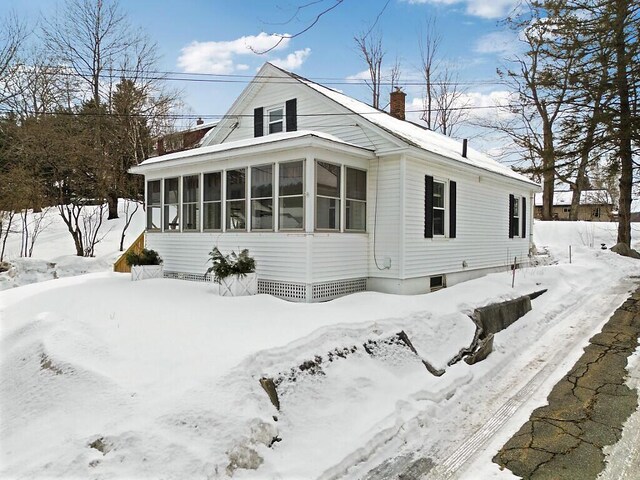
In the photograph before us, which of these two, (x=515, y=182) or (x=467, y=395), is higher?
(x=515, y=182)

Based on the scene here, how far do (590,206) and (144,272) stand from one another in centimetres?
4638

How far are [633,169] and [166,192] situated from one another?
17763 mm

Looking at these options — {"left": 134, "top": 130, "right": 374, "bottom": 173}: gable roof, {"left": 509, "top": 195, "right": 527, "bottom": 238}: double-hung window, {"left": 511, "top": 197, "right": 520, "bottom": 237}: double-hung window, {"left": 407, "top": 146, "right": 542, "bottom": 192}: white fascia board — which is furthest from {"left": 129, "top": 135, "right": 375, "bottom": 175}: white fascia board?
{"left": 511, "top": 197, "right": 520, "bottom": 237}: double-hung window

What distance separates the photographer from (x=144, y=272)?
10.5 metres

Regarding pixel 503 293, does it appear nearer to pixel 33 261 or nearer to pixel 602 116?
pixel 602 116

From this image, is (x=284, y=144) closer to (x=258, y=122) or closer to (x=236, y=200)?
(x=236, y=200)

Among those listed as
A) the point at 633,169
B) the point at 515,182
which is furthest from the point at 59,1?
the point at 633,169

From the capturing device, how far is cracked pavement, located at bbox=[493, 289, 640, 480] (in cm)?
371

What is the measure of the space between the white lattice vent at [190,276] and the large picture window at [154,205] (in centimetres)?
142

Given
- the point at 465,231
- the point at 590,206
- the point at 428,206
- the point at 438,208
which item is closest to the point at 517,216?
the point at 465,231

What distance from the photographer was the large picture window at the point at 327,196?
837cm

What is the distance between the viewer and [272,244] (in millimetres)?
8648

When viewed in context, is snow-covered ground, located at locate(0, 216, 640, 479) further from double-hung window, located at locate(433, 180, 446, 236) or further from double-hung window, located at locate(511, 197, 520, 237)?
double-hung window, located at locate(511, 197, 520, 237)

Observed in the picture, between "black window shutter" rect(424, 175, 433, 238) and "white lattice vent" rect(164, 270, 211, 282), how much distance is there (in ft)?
17.4
